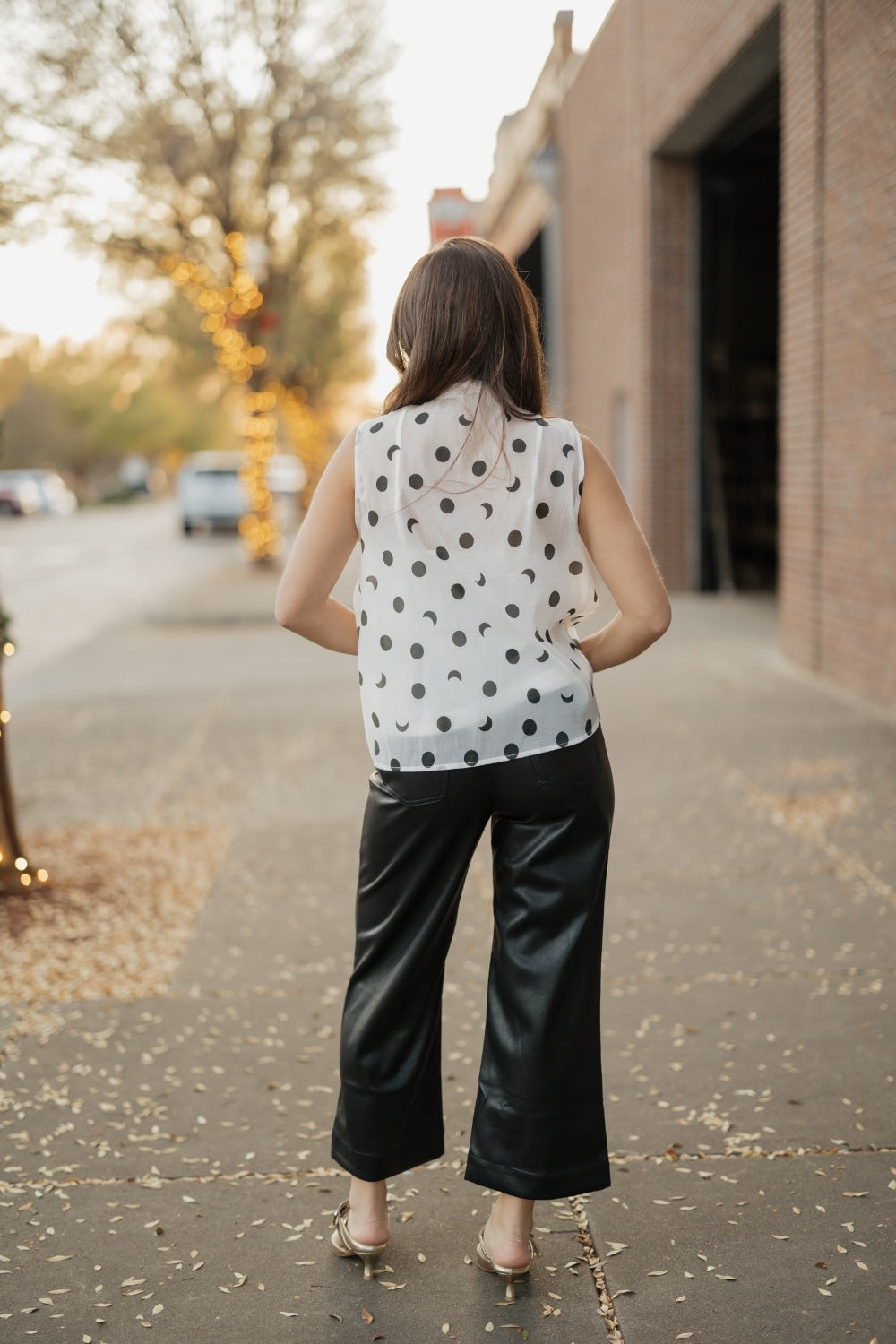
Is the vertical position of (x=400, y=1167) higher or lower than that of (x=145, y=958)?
higher

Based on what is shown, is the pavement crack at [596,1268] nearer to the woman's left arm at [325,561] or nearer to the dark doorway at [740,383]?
the woman's left arm at [325,561]

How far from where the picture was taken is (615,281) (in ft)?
53.0

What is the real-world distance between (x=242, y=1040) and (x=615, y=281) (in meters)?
13.8

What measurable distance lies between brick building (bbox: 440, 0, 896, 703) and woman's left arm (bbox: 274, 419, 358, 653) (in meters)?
5.86

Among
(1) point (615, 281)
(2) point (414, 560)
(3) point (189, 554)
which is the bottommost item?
(3) point (189, 554)

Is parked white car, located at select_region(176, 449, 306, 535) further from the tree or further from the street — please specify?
the tree

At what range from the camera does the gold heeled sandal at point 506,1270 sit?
259 centimetres

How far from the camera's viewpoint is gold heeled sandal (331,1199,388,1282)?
267 centimetres

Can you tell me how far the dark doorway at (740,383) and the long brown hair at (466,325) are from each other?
1229 cm

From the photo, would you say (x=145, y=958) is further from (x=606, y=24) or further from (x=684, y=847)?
(x=606, y=24)

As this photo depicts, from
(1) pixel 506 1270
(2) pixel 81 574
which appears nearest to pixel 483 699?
(1) pixel 506 1270

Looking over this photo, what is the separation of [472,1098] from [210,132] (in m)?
16.2

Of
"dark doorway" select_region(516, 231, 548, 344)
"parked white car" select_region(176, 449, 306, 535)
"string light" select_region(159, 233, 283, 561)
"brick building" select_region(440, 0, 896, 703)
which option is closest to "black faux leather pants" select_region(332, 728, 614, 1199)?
"brick building" select_region(440, 0, 896, 703)

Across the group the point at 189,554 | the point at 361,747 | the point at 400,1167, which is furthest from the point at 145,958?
the point at 189,554
